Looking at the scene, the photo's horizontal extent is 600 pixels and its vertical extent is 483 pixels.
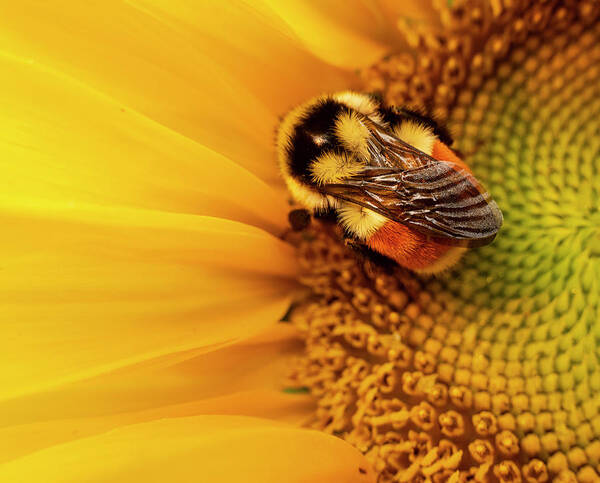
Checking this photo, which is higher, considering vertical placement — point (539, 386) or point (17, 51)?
point (17, 51)

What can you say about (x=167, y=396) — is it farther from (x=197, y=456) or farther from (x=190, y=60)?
(x=190, y=60)

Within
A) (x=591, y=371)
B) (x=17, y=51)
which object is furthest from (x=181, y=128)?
(x=591, y=371)

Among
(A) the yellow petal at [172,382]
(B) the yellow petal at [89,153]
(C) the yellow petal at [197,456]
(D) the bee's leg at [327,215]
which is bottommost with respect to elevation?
(C) the yellow petal at [197,456]

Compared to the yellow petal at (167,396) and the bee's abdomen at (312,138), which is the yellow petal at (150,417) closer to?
the yellow petal at (167,396)

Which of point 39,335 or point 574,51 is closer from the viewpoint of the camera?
point 39,335

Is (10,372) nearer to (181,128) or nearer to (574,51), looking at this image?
(181,128)

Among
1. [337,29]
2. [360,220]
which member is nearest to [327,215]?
[360,220]

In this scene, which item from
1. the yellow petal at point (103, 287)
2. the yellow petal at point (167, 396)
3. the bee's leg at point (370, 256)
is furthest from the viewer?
the bee's leg at point (370, 256)

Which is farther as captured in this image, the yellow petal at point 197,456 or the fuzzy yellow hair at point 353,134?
the fuzzy yellow hair at point 353,134

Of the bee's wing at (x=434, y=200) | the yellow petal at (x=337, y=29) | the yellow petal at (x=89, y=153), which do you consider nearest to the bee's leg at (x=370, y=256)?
the bee's wing at (x=434, y=200)
